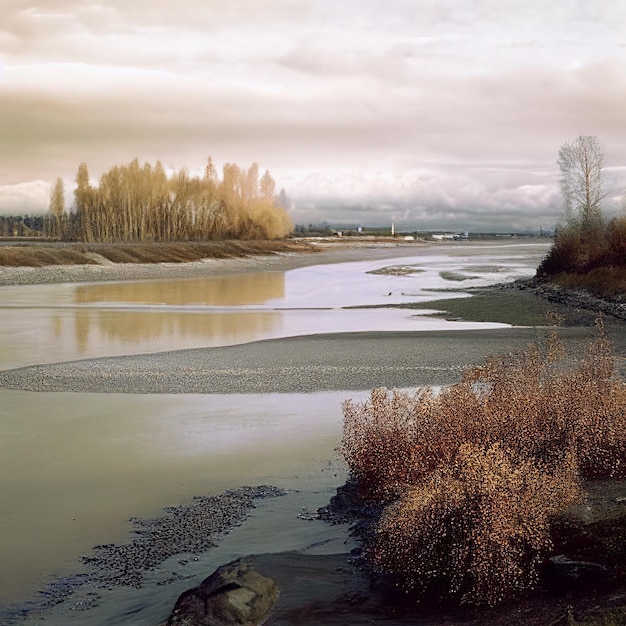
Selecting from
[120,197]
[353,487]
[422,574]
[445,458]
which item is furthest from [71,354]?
[120,197]

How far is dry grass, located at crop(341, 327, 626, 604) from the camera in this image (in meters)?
5.66

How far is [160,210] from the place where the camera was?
111 metres

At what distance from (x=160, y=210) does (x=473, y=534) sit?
10921 cm

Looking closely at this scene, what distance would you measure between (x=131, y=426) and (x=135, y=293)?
30876 mm

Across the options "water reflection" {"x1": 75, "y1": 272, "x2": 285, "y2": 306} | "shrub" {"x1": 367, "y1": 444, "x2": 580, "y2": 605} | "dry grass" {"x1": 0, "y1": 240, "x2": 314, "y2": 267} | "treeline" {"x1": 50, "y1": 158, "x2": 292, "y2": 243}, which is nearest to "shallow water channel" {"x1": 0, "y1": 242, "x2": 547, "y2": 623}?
"shrub" {"x1": 367, "y1": 444, "x2": 580, "y2": 605}

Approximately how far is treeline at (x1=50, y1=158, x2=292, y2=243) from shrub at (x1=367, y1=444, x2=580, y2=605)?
102156mm

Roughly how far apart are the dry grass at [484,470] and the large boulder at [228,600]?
3.12 feet

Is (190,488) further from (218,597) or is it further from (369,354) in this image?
(369,354)

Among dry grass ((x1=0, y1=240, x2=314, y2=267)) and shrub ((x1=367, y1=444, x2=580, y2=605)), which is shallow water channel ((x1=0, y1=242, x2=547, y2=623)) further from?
dry grass ((x1=0, y1=240, x2=314, y2=267))

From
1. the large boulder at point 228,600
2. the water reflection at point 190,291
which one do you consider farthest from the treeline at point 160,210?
the large boulder at point 228,600

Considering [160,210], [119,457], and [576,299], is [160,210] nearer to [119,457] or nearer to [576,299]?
[576,299]

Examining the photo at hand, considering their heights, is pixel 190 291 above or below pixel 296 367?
above

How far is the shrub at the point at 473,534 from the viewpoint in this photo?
5574mm

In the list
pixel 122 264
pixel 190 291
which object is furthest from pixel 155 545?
pixel 122 264
